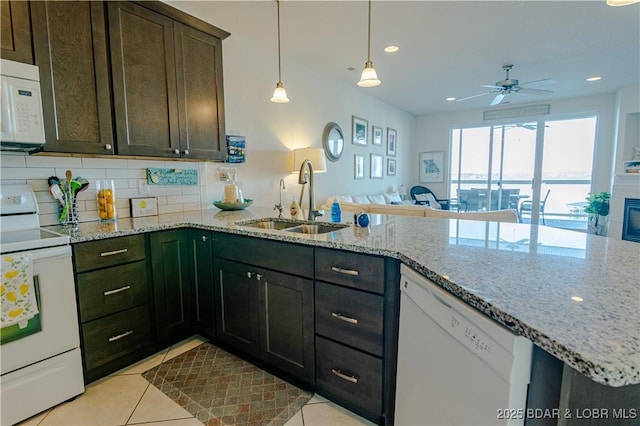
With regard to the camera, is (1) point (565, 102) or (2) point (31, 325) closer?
(2) point (31, 325)

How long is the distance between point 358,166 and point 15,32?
163 inches

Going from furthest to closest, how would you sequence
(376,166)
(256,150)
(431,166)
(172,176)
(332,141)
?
(431,166), (376,166), (332,141), (256,150), (172,176)

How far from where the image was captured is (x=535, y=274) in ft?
3.18

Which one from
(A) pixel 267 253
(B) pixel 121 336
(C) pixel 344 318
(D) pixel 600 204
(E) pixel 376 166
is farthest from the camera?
(E) pixel 376 166

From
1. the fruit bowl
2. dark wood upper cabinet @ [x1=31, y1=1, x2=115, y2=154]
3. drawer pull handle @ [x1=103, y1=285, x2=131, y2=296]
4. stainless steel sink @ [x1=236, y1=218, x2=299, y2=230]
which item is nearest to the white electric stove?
drawer pull handle @ [x1=103, y1=285, x2=131, y2=296]

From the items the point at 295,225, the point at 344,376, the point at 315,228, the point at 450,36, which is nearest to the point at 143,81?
the point at 295,225

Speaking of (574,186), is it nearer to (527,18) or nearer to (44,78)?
(527,18)

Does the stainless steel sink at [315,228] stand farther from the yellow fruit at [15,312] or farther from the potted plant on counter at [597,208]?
the potted plant on counter at [597,208]

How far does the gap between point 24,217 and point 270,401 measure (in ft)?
5.69

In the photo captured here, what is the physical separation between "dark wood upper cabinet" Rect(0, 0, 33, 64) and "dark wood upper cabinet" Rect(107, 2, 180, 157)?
1.32 feet

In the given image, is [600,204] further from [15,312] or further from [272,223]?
[15,312]

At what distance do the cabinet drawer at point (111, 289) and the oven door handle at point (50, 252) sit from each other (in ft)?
0.54

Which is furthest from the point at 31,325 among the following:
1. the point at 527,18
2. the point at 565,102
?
→ the point at 565,102

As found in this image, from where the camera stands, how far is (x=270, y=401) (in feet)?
5.47
